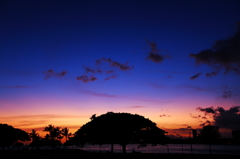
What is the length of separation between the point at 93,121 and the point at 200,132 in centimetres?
5460

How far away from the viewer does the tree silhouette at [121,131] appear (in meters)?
39.8

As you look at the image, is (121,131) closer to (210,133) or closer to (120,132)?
(120,132)

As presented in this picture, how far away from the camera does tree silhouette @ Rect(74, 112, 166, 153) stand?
1567 inches

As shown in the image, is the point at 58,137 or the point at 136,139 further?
the point at 58,137

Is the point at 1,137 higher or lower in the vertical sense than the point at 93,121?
lower

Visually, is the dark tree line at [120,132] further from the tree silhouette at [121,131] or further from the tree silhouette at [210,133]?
the tree silhouette at [210,133]

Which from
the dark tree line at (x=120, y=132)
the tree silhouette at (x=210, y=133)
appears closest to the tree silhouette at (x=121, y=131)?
the dark tree line at (x=120, y=132)

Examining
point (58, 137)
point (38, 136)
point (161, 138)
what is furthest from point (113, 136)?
point (38, 136)

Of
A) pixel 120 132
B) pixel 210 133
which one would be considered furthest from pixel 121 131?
pixel 210 133

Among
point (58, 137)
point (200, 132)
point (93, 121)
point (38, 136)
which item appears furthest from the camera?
point (38, 136)

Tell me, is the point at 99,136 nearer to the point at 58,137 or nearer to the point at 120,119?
the point at 120,119

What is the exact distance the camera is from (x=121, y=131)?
129ft

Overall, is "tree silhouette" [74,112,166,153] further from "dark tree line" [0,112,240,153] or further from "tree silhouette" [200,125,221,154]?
"tree silhouette" [200,125,221,154]

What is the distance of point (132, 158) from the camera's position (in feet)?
139
